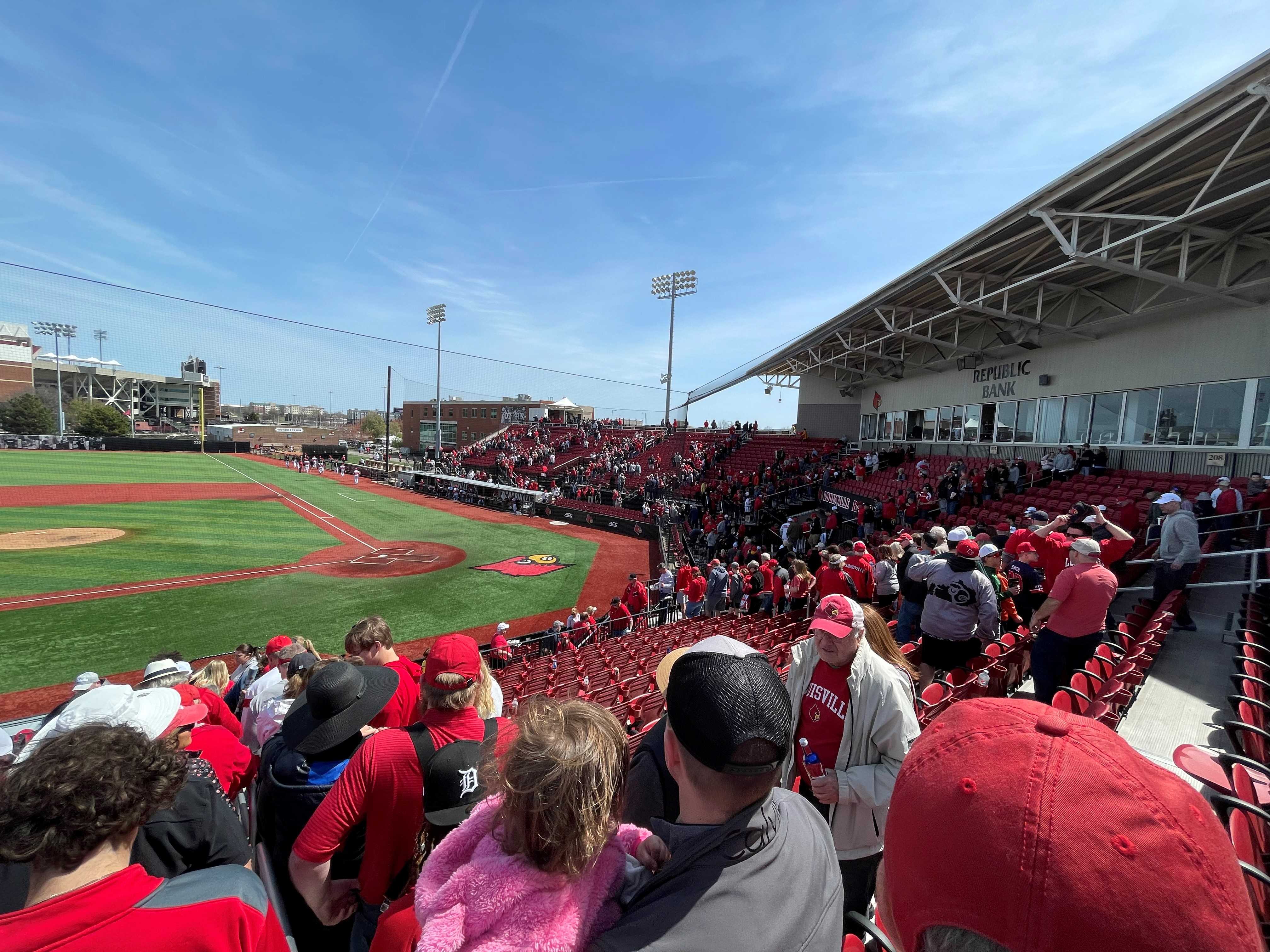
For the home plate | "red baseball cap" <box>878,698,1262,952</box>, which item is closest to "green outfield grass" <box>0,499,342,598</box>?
the home plate

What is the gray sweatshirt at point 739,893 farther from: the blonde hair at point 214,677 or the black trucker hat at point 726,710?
the blonde hair at point 214,677

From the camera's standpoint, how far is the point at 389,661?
388 cm

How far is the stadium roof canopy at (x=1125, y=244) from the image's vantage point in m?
8.15

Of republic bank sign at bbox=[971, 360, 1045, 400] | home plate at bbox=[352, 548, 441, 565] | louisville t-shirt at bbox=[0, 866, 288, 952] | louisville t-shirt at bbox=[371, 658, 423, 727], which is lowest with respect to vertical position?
home plate at bbox=[352, 548, 441, 565]

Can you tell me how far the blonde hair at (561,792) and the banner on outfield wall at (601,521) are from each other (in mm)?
23244

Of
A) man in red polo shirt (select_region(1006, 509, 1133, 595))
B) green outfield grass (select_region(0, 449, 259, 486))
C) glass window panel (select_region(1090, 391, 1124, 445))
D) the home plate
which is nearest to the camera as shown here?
man in red polo shirt (select_region(1006, 509, 1133, 595))

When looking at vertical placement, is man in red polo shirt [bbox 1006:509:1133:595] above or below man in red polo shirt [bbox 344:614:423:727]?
above

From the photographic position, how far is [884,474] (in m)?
20.6

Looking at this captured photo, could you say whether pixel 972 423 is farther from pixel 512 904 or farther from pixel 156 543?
pixel 156 543

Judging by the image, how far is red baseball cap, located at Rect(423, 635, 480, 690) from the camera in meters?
2.29

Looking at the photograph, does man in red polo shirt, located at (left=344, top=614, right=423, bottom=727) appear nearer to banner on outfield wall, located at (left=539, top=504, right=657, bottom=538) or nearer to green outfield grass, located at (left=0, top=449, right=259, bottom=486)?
banner on outfield wall, located at (left=539, top=504, right=657, bottom=538)

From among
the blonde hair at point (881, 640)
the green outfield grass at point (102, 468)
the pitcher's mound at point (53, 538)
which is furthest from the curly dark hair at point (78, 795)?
the green outfield grass at point (102, 468)

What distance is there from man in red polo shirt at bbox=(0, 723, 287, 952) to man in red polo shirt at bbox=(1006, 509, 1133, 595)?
7.33 m

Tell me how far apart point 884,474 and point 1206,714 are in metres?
17.3
